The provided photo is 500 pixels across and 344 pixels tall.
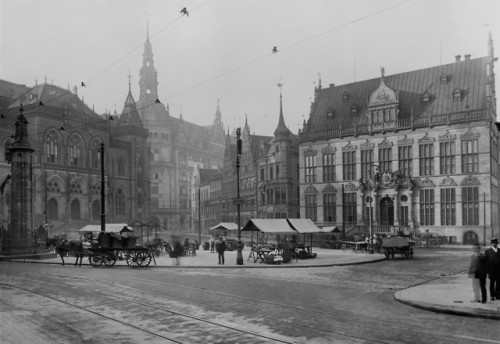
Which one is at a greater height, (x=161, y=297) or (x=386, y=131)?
(x=386, y=131)

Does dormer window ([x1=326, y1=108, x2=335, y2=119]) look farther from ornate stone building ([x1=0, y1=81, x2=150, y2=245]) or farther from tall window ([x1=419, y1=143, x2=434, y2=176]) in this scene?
ornate stone building ([x1=0, y1=81, x2=150, y2=245])

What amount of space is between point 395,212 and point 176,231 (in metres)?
29.5

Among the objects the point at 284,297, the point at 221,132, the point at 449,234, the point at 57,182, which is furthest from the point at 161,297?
the point at 221,132

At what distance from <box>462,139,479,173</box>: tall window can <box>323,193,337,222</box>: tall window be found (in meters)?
14.7

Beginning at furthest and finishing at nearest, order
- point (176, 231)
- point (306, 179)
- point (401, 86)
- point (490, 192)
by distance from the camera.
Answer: point (306, 179), point (401, 86), point (490, 192), point (176, 231)

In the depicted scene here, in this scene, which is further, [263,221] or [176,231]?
[263,221]

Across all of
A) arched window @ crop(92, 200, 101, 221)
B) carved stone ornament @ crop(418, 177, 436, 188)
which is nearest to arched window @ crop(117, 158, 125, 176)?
arched window @ crop(92, 200, 101, 221)

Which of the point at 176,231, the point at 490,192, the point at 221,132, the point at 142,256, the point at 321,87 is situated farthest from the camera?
the point at 221,132

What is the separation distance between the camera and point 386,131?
5284 cm

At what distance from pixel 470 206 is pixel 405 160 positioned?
309 inches

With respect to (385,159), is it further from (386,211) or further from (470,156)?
(470,156)

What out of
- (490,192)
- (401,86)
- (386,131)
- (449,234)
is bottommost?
(449,234)

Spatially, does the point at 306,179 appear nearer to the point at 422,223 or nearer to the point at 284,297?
the point at 422,223

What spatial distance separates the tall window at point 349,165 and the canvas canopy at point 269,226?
2389 cm
